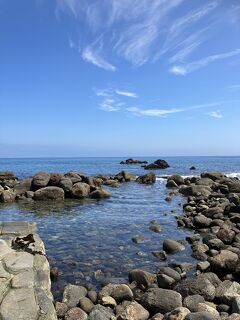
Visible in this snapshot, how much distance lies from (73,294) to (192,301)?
256 cm

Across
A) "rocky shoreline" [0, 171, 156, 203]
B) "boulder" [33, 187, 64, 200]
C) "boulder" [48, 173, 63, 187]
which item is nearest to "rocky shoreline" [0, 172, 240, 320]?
"boulder" [33, 187, 64, 200]

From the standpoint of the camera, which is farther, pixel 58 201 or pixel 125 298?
pixel 58 201

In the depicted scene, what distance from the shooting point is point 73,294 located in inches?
345

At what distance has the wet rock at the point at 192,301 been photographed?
7852 millimetres

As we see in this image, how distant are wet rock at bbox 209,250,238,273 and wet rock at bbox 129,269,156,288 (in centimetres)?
180

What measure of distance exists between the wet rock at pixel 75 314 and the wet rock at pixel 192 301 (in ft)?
6.57

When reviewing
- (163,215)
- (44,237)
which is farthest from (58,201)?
(44,237)

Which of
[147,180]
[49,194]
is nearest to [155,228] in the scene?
[49,194]

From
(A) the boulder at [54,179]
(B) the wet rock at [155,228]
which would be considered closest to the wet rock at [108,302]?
(B) the wet rock at [155,228]

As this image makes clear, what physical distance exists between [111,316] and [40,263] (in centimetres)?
186

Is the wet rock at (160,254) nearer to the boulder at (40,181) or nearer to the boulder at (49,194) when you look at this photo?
the boulder at (49,194)

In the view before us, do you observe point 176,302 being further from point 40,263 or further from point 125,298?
point 40,263

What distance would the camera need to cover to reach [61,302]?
27.6 feet

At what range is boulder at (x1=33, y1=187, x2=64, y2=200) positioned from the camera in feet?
83.7
